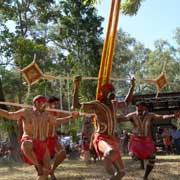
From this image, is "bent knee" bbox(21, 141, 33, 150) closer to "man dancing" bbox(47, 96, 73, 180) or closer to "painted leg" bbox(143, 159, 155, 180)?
"man dancing" bbox(47, 96, 73, 180)

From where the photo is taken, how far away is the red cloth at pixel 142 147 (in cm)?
968

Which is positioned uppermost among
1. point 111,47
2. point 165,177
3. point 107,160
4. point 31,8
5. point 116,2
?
point 31,8

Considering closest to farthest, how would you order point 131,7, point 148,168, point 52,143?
1. point 52,143
2. point 148,168
3. point 131,7

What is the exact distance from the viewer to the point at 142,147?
32.1ft

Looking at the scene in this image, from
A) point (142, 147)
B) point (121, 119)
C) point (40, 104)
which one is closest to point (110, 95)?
point (40, 104)

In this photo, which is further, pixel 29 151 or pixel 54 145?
pixel 54 145

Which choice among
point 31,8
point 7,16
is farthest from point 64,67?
point 7,16

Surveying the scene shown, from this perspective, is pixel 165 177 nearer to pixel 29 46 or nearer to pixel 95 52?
pixel 29 46

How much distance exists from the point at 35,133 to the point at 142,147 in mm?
2851

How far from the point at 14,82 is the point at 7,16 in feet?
47.4

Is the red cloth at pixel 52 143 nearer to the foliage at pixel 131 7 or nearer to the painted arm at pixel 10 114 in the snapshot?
the painted arm at pixel 10 114

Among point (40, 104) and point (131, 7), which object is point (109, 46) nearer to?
point (40, 104)

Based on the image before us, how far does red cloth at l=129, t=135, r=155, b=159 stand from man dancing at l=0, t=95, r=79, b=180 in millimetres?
2643

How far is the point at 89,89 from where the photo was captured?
28.5m
